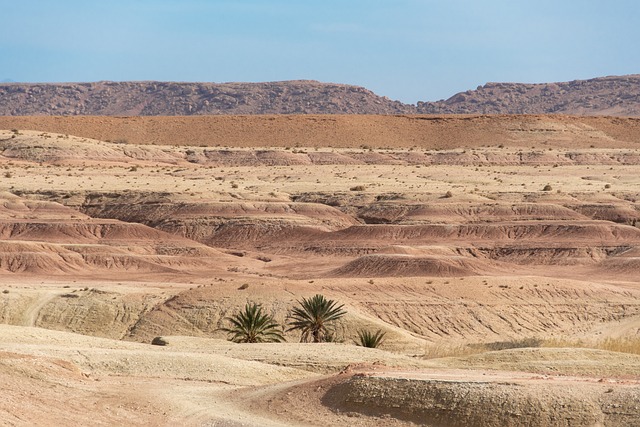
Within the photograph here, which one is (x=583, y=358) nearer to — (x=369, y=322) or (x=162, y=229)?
(x=369, y=322)

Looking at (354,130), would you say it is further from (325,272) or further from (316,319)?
(316,319)

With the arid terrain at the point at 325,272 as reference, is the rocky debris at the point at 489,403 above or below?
above

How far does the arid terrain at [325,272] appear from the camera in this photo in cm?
1808

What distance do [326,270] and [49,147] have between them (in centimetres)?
4470

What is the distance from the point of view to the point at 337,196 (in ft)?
222

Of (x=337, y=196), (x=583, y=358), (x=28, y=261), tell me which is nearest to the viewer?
(x=583, y=358)

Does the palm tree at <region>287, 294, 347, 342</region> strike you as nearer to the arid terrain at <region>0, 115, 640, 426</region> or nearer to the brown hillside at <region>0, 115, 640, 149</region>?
the arid terrain at <region>0, 115, 640, 426</region>

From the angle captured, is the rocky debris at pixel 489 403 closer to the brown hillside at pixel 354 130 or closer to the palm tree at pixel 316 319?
the palm tree at pixel 316 319

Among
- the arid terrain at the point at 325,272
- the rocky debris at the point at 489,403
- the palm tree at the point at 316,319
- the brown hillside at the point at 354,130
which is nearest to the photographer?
the rocky debris at the point at 489,403

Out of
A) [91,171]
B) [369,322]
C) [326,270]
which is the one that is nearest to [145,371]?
[369,322]

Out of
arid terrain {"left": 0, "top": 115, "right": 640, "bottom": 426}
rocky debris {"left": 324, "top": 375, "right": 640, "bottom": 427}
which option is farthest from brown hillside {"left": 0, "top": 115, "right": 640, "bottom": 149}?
rocky debris {"left": 324, "top": 375, "right": 640, "bottom": 427}

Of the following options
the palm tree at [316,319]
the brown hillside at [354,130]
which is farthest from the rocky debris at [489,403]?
the brown hillside at [354,130]

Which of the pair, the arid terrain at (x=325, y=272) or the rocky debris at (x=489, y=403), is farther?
the arid terrain at (x=325, y=272)

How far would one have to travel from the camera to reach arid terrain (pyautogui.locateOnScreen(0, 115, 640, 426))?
59.3ft
